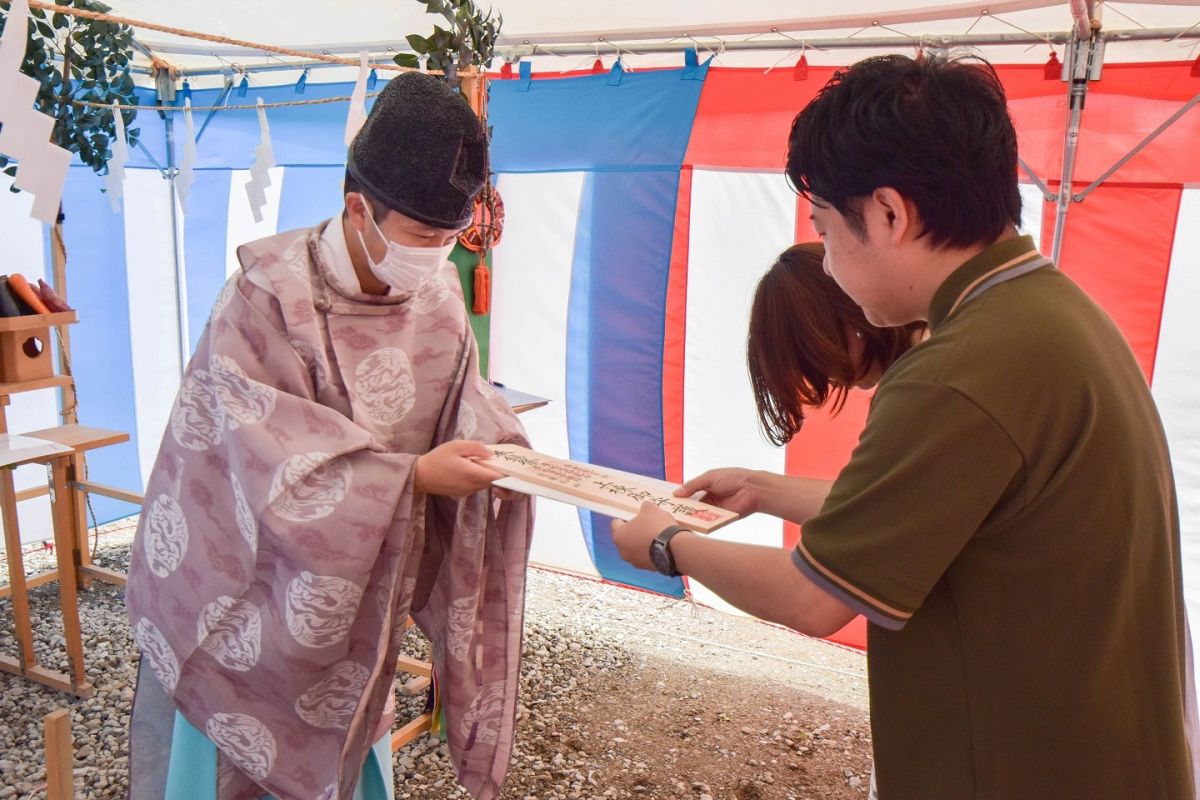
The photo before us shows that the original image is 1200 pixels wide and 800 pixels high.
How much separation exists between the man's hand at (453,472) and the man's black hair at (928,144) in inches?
31.7

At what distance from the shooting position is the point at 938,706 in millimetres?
1004

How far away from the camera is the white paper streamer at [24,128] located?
1.57 m

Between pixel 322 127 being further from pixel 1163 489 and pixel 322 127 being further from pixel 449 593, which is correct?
pixel 1163 489

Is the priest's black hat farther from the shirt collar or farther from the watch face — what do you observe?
the shirt collar

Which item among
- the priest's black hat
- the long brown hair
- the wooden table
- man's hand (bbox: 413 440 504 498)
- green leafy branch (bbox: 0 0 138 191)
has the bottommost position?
the wooden table

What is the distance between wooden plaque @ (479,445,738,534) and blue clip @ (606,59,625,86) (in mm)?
2544

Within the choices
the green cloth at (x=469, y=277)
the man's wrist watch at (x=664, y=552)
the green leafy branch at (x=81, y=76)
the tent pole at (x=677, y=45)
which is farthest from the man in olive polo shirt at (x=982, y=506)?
the green leafy branch at (x=81, y=76)

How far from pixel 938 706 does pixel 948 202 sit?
555 millimetres

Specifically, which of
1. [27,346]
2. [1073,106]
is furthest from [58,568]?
[1073,106]

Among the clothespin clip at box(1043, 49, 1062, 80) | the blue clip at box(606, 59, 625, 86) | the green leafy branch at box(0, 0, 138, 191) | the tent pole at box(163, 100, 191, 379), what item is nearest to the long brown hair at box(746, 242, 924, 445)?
the clothespin clip at box(1043, 49, 1062, 80)

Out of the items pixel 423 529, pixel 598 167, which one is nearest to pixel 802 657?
pixel 598 167

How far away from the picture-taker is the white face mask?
1590 millimetres

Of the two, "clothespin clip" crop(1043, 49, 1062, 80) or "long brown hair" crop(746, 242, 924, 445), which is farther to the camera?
"clothespin clip" crop(1043, 49, 1062, 80)

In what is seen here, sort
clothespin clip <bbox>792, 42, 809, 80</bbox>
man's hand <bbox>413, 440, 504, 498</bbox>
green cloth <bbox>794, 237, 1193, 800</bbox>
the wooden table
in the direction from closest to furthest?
1. green cloth <bbox>794, 237, 1193, 800</bbox>
2. man's hand <bbox>413, 440, 504, 498</bbox>
3. the wooden table
4. clothespin clip <bbox>792, 42, 809, 80</bbox>
